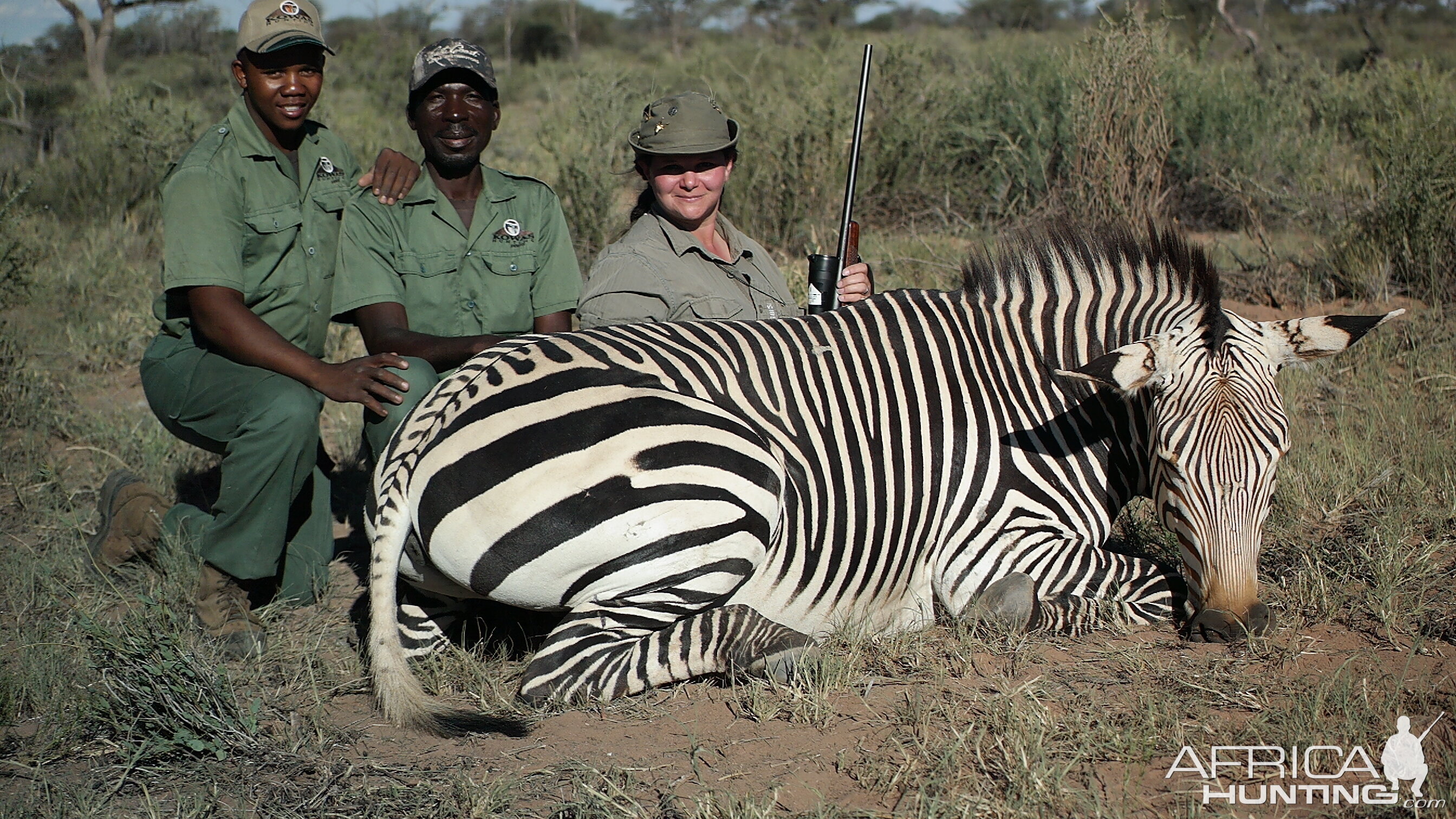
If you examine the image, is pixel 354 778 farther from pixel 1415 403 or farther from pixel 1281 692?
pixel 1415 403

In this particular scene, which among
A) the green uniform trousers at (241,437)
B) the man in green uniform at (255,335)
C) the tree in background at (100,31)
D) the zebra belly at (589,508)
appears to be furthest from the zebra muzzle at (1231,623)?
the tree in background at (100,31)

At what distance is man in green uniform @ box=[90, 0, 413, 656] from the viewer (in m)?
4.04

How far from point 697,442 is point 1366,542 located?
100.0 inches

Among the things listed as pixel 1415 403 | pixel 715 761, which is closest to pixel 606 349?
pixel 715 761

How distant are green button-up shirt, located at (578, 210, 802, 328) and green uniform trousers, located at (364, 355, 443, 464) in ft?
2.13

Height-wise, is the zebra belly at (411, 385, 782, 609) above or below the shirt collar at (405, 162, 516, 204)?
below

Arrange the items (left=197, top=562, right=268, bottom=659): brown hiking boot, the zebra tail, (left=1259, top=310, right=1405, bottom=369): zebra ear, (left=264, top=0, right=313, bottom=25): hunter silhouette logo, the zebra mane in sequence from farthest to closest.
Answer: (left=264, top=0, right=313, bottom=25): hunter silhouette logo → (left=197, top=562, right=268, bottom=659): brown hiking boot → the zebra mane → (left=1259, top=310, right=1405, bottom=369): zebra ear → the zebra tail

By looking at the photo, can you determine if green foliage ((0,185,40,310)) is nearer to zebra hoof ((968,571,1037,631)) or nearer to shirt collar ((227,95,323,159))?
shirt collar ((227,95,323,159))

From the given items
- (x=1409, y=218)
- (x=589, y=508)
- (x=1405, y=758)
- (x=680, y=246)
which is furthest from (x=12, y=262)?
(x=1409, y=218)

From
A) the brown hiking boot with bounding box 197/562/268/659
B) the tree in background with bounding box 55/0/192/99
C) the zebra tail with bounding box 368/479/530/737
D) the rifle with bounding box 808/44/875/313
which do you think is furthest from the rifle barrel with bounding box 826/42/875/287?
the tree in background with bounding box 55/0/192/99

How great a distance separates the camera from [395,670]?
3.13 meters

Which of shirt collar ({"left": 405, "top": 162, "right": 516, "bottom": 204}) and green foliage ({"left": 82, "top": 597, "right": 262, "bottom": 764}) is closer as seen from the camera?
green foliage ({"left": 82, "top": 597, "right": 262, "bottom": 764})

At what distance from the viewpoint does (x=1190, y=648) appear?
3.40 meters

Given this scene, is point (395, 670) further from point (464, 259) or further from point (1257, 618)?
point (1257, 618)
